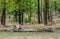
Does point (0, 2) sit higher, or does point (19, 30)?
point (0, 2)

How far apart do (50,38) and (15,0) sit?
14842mm

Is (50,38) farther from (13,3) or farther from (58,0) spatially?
(58,0)

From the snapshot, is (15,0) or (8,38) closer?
(8,38)

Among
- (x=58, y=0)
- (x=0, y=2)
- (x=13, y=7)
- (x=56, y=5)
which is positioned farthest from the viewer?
(x=56, y=5)

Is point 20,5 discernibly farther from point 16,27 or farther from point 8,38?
point 8,38

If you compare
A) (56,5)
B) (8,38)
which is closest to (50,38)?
(8,38)

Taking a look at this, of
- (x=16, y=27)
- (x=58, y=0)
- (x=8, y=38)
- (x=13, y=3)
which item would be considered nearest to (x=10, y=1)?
(x=13, y=3)

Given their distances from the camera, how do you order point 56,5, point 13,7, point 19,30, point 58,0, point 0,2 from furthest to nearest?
point 56,5, point 58,0, point 13,7, point 0,2, point 19,30

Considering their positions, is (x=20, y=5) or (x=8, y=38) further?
(x=20, y=5)

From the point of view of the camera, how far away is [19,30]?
67.9 feet

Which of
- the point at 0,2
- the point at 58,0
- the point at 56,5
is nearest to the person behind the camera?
the point at 0,2

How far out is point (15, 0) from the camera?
28656 millimetres

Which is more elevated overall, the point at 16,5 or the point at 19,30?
the point at 16,5

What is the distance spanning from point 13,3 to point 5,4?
1150 millimetres
